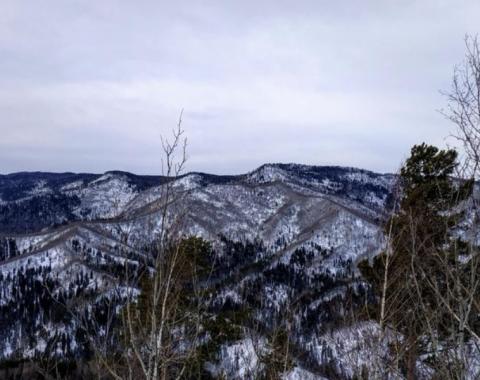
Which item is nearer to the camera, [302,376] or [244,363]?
[244,363]

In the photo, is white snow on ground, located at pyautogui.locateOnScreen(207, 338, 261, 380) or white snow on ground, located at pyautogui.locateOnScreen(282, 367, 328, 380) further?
white snow on ground, located at pyautogui.locateOnScreen(282, 367, 328, 380)

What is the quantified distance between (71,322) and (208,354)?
141 meters

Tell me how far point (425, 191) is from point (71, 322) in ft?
505

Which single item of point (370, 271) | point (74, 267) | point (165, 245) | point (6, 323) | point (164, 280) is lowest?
point (6, 323)

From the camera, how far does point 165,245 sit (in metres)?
6.39

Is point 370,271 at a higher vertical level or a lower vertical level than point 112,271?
lower

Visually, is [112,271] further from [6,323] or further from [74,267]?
[74,267]

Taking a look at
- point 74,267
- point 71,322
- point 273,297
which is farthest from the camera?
point 74,267

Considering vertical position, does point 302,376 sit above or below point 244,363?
below

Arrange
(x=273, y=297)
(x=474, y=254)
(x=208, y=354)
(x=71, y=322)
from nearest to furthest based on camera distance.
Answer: (x=474, y=254) < (x=208, y=354) < (x=71, y=322) < (x=273, y=297)

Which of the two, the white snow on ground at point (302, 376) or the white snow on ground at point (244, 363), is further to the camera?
the white snow on ground at point (302, 376)

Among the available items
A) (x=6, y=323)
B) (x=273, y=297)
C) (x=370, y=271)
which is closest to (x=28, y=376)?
(x=370, y=271)

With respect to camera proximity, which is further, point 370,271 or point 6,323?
point 6,323

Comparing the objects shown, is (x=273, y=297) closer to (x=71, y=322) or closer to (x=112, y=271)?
(x=71, y=322)
